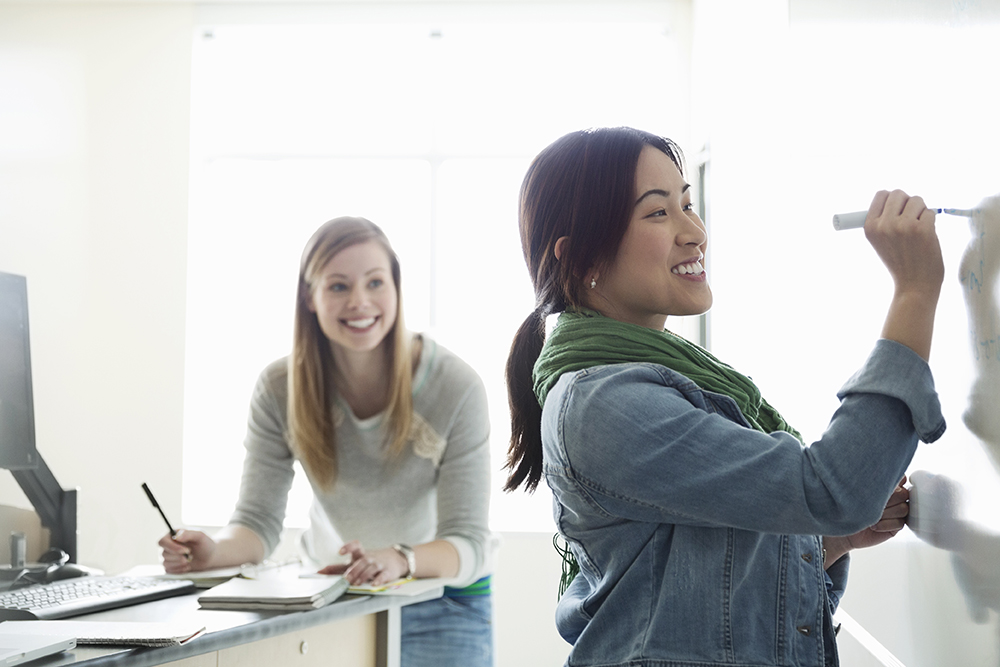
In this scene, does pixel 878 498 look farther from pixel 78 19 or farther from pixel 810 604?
pixel 78 19

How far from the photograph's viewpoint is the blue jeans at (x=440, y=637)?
1.80 m

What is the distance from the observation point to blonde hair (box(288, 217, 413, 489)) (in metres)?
1.92

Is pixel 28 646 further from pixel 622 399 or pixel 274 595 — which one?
pixel 622 399

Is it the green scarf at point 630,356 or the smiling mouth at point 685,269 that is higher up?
the smiling mouth at point 685,269

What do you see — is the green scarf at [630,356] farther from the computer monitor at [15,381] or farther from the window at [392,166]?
the window at [392,166]

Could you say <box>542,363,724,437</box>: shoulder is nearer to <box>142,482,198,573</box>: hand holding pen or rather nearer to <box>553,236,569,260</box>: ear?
<box>553,236,569,260</box>: ear

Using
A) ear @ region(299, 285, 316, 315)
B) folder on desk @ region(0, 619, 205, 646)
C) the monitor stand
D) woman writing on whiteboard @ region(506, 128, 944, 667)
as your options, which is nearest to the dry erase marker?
woman writing on whiteboard @ region(506, 128, 944, 667)

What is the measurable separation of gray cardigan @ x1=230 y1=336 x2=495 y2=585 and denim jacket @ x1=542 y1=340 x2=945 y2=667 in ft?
3.12

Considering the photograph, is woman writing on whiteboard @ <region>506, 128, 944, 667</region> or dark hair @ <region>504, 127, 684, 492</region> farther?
dark hair @ <region>504, 127, 684, 492</region>

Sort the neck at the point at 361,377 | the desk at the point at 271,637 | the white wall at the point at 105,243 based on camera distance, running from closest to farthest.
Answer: the desk at the point at 271,637 < the neck at the point at 361,377 < the white wall at the point at 105,243

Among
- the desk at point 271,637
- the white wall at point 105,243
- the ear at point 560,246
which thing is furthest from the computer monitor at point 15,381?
the white wall at point 105,243

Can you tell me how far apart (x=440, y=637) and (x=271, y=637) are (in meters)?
0.41

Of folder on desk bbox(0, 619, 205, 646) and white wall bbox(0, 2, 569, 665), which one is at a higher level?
white wall bbox(0, 2, 569, 665)

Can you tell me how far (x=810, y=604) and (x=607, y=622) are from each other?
20 centimetres
